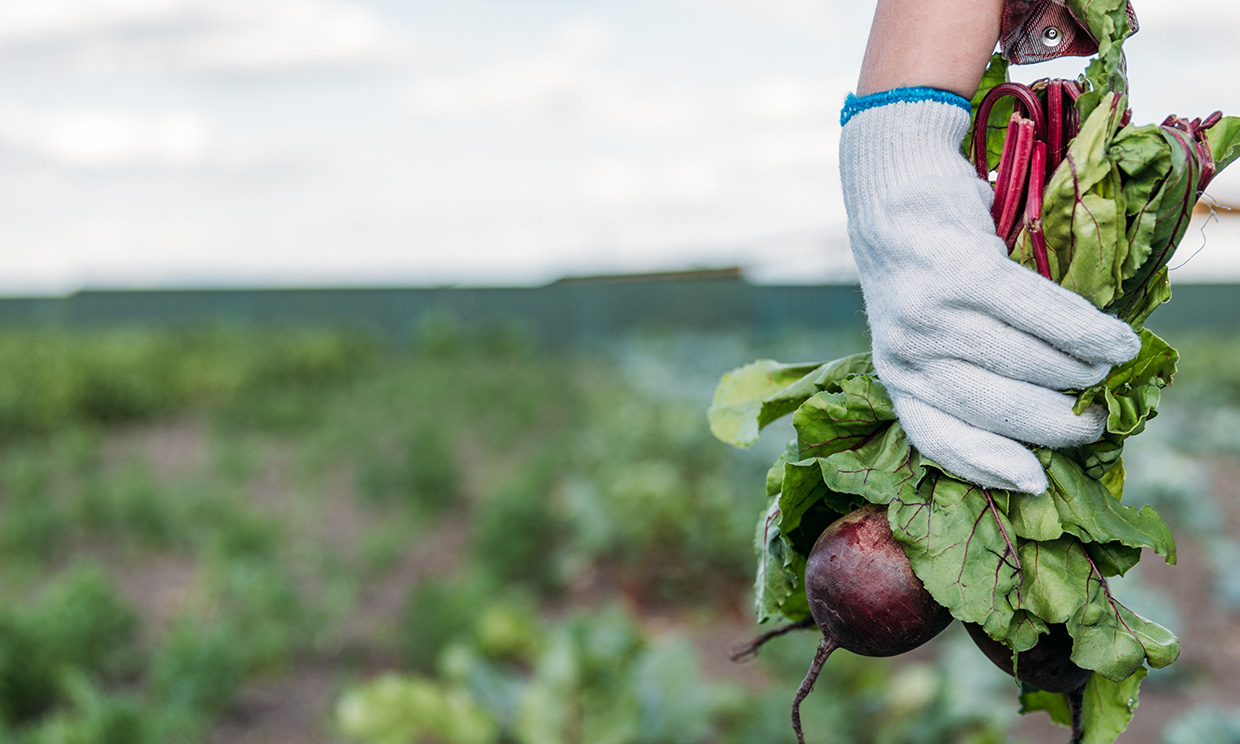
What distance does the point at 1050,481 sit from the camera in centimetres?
122

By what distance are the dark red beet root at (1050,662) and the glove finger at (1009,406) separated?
26 centimetres

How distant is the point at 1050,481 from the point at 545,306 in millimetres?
24740

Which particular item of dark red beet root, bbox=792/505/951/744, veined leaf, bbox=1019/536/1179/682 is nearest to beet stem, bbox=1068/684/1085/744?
veined leaf, bbox=1019/536/1179/682

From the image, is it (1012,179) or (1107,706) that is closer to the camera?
(1012,179)

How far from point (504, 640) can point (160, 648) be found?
1575 millimetres

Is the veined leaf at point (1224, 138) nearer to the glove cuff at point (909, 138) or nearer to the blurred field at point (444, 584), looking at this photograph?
the glove cuff at point (909, 138)

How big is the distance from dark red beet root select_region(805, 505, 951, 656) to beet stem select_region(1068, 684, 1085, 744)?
0.95ft

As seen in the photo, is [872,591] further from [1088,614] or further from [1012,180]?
[1012,180]

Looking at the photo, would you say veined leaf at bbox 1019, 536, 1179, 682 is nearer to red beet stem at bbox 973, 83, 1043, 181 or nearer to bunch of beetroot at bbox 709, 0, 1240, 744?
bunch of beetroot at bbox 709, 0, 1240, 744

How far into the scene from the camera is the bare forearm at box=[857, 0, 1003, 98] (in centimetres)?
122

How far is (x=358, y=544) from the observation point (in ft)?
20.4

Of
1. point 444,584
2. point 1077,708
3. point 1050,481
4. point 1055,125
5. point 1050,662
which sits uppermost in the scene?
point 1055,125

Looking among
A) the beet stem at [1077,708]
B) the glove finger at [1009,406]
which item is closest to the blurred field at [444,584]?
the beet stem at [1077,708]

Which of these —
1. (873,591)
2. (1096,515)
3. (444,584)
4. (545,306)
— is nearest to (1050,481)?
(1096,515)
